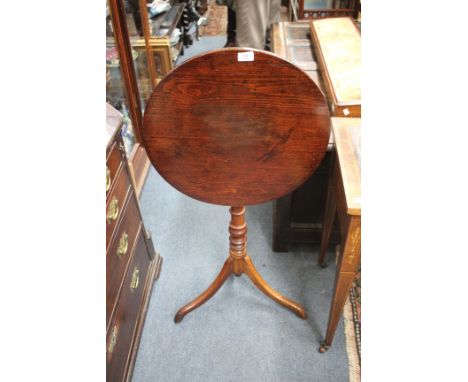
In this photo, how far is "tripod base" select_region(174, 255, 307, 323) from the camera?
155 cm

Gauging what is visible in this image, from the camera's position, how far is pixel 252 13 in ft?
8.28

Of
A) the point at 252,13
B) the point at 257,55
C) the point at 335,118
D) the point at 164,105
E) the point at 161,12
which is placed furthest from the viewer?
the point at 161,12

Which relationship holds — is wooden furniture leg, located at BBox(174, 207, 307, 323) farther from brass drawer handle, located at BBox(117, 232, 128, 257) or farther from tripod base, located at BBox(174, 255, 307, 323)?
brass drawer handle, located at BBox(117, 232, 128, 257)

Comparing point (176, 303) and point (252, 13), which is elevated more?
point (252, 13)

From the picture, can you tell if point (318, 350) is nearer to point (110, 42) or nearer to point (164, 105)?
point (164, 105)

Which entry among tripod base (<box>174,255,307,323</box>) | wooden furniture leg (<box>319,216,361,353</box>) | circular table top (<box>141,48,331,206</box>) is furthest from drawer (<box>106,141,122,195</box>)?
wooden furniture leg (<box>319,216,361,353</box>)

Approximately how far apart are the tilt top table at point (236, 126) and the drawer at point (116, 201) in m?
0.21

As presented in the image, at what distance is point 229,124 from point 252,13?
6.06 ft

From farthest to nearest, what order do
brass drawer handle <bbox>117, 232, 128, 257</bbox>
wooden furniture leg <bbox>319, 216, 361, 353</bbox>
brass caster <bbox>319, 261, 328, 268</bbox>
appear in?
brass caster <bbox>319, 261, 328, 268</bbox> → brass drawer handle <bbox>117, 232, 128, 257</bbox> → wooden furniture leg <bbox>319, 216, 361, 353</bbox>

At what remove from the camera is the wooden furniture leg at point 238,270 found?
55.2 inches

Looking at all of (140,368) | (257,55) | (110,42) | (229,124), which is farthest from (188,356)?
(110,42)

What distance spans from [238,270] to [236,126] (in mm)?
764

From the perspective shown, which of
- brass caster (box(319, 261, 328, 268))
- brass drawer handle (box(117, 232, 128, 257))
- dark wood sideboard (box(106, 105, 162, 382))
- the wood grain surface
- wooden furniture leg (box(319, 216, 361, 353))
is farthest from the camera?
brass caster (box(319, 261, 328, 268))

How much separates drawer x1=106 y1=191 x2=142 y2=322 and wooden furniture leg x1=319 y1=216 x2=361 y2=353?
2.42ft
